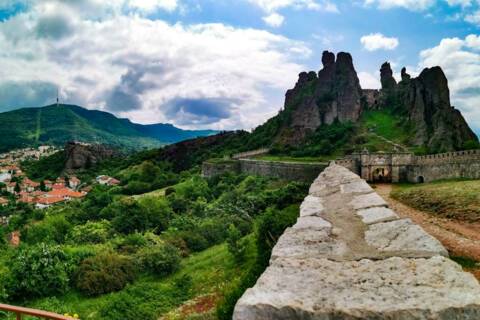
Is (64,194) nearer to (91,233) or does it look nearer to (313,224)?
Answer: (91,233)

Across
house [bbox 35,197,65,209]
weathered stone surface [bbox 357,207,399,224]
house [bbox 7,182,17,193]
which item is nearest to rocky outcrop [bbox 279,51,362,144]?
house [bbox 35,197,65,209]

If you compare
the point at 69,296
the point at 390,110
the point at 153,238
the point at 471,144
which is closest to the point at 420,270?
the point at 69,296

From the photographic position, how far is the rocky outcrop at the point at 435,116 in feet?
165

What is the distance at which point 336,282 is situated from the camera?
8.87 feet

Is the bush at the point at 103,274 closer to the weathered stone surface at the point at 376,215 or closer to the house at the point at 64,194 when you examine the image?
the weathered stone surface at the point at 376,215

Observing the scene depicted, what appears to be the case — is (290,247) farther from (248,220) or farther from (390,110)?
(390,110)

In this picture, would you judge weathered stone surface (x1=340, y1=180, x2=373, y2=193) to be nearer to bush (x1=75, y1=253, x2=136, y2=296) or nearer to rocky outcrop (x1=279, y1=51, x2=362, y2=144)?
bush (x1=75, y1=253, x2=136, y2=296)

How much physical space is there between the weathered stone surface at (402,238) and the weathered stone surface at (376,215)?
0.53 feet

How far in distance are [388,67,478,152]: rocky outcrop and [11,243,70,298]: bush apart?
4188 centimetres

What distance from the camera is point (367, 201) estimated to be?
5.53 metres

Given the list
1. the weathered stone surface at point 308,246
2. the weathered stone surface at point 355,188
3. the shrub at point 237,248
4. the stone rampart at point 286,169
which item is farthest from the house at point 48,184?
the weathered stone surface at point 308,246

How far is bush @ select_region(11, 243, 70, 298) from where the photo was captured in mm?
18688

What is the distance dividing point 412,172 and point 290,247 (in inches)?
859

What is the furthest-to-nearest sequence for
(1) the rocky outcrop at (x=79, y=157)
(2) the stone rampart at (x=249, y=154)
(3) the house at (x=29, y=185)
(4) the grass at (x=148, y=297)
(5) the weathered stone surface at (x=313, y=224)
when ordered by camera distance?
(1) the rocky outcrop at (x=79, y=157) → (3) the house at (x=29, y=185) → (2) the stone rampart at (x=249, y=154) → (4) the grass at (x=148, y=297) → (5) the weathered stone surface at (x=313, y=224)
